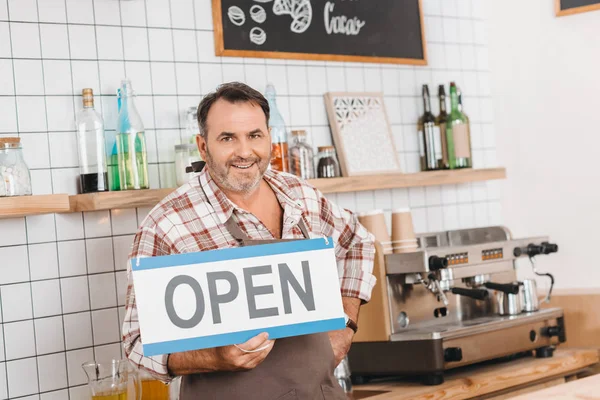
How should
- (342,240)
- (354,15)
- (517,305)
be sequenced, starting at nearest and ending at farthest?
(342,240) < (517,305) < (354,15)

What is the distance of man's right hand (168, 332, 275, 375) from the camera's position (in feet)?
6.43

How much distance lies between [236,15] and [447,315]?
1296 millimetres

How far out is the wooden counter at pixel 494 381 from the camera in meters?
2.89

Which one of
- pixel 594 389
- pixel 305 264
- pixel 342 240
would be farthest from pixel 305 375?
pixel 594 389

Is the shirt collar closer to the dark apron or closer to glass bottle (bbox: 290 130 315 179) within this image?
the dark apron

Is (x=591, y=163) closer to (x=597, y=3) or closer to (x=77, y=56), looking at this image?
(x=597, y=3)

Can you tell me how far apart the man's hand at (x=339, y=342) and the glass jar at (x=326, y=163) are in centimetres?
102

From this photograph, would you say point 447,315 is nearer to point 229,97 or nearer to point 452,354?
point 452,354

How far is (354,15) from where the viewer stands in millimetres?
3582

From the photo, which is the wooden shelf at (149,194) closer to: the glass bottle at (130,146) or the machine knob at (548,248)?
A: the glass bottle at (130,146)

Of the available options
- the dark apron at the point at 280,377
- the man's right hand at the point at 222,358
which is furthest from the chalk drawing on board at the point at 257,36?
the man's right hand at the point at 222,358

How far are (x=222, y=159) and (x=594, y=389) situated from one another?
103cm

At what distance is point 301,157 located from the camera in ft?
10.6

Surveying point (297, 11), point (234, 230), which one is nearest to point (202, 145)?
point (234, 230)
